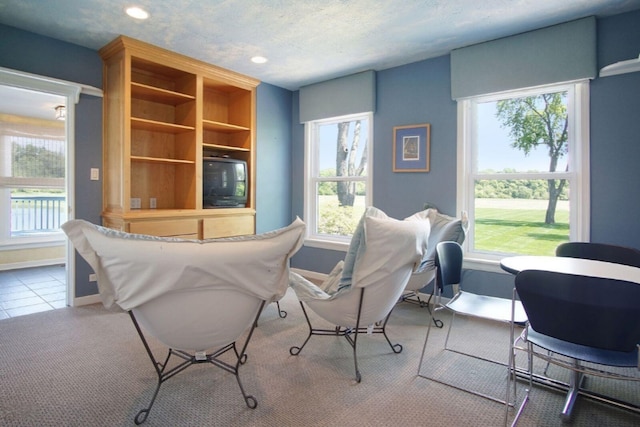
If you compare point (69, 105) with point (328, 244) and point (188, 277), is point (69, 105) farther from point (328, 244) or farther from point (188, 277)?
point (328, 244)

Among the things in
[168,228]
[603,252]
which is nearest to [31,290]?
[168,228]

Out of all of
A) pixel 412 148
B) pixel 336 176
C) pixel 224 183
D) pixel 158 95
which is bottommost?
pixel 224 183

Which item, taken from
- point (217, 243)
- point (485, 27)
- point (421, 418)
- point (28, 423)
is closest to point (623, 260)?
point (421, 418)

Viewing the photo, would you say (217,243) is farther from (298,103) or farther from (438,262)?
(298,103)

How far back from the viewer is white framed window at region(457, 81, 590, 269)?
10.1 ft

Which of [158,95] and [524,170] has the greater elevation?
[158,95]

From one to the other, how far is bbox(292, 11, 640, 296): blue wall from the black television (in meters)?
0.87

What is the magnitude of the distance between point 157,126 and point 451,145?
Result: 3.00m

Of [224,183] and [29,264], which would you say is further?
[29,264]

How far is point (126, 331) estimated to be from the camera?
115 inches

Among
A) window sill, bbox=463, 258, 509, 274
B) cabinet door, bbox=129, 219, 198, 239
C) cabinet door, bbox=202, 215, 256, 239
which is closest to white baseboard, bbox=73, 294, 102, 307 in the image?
cabinet door, bbox=129, 219, 198, 239

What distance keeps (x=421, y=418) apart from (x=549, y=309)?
2.65ft

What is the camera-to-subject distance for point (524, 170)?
334 cm

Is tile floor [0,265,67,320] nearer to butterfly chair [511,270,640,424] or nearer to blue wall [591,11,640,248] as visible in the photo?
butterfly chair [511,270,640,424]
